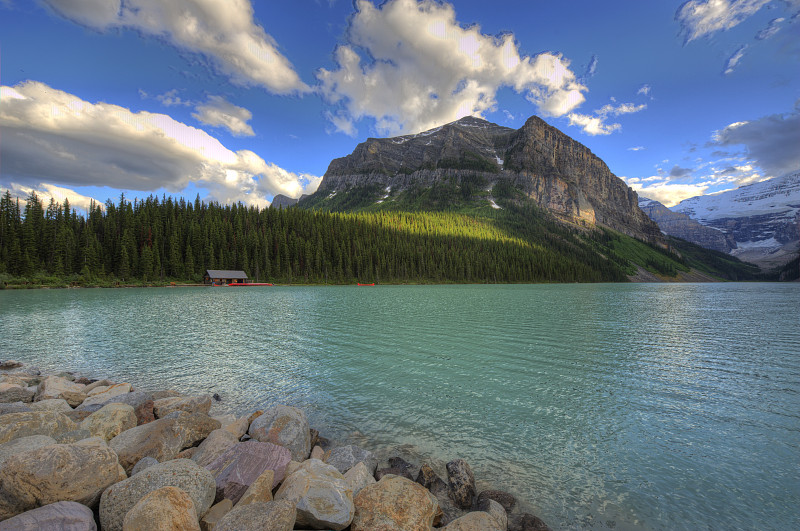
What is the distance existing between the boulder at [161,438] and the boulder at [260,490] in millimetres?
3296

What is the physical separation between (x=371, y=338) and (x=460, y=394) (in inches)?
524

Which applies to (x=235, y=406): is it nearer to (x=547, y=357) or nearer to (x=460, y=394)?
(x=460, y=394)

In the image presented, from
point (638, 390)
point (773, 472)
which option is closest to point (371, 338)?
point (638, 390)

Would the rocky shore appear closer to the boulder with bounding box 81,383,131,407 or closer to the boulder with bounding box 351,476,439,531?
Answer: the boulder with bounding box 351,476,439,531

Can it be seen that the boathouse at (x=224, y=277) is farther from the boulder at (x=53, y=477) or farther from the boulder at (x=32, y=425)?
the boulder at (x=53, y=477)

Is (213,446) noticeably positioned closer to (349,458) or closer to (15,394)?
(349,458)

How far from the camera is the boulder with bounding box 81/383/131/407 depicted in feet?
40.4

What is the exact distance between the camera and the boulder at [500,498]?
306 inches

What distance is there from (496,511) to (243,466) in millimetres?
5865

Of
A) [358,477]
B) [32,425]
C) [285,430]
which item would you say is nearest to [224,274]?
[32,425]

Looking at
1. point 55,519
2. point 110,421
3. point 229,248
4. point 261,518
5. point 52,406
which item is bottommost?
point 52,406

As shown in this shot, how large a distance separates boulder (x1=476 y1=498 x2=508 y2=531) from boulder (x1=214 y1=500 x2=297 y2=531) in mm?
4026

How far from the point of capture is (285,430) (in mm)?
9898

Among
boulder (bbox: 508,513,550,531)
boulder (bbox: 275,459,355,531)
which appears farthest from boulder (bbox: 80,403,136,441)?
boulder (bbox: 508,513,550,531)
